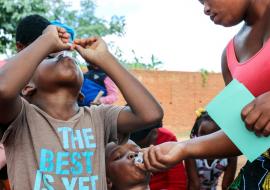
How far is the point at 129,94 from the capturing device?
209cm

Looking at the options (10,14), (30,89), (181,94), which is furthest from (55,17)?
(30,89)

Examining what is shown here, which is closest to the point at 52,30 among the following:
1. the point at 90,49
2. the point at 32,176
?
the point at 90,49

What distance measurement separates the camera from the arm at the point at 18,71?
6.10ft

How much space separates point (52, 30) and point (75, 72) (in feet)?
0.67

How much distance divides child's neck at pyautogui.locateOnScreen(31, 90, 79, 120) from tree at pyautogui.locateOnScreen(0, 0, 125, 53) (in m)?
7.54

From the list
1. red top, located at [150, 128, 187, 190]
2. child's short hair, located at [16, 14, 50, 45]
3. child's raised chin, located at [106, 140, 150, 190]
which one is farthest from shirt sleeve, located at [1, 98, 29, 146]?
red top, located at [150, 128, 187, 190]

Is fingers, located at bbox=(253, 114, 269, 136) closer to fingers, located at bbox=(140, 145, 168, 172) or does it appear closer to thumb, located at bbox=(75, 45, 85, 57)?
fingers, located at bbox=(140, 145, 168, 172)

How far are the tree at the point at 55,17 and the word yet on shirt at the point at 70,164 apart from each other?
770 centimetres

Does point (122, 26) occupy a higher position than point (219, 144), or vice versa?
point (219, 144)

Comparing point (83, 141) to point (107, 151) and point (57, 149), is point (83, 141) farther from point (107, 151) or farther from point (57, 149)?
point (107, 151)

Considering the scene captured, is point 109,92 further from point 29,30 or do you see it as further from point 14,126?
point 14,126

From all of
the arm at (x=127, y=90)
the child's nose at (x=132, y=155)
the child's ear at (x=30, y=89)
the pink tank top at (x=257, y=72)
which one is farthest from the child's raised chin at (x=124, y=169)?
the pink tank top at (x=257, y=72)

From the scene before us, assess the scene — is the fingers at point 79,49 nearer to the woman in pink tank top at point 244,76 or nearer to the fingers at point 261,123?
the woman in pink tank top at point 244,76

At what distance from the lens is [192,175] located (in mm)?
3791
